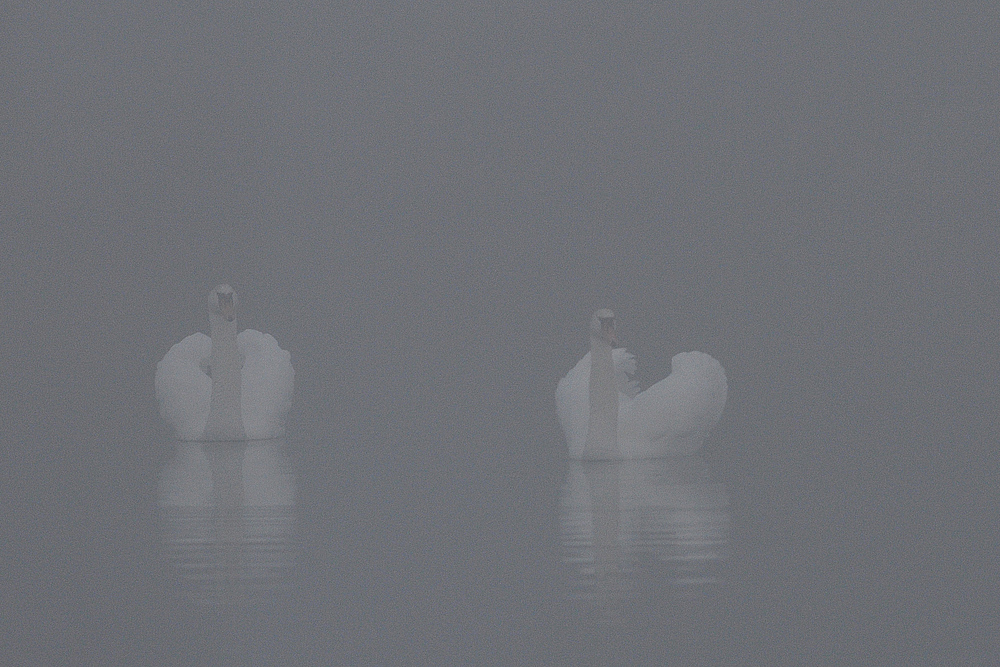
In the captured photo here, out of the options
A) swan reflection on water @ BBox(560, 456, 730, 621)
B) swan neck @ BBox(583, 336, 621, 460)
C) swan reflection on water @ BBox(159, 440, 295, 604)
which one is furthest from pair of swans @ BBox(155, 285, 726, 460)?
swan reflection on water @ BBox(159, 440, 295, 604)

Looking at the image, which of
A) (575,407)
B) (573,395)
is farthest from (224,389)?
(575,407)

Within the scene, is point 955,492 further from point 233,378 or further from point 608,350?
point 233,378

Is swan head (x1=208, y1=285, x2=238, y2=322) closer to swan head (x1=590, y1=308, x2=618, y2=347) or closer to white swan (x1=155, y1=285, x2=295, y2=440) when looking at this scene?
white swan (x1=155, y1=285, x2=295, y2=440)

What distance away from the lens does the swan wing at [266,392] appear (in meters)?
17.0

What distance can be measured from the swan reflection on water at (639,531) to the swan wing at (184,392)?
3954 millimetres

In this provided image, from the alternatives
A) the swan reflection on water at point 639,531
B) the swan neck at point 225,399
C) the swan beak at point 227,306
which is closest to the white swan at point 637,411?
the swan reflection on water at point 639,531

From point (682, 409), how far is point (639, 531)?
389cm

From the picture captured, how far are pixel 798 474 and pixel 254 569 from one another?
4.68 m

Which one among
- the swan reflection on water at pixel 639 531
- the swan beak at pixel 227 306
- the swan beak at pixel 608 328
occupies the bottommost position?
the swan reflection on water at pixel 639 531

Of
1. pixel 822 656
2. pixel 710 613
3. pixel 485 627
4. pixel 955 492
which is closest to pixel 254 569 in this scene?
pixel 485 627

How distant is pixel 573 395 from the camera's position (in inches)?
618

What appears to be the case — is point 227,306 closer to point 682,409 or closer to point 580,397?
point 580,397

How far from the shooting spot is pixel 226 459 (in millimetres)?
15367

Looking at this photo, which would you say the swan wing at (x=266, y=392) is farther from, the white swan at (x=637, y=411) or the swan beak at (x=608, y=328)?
the swan beak at (x=608, y=328)
